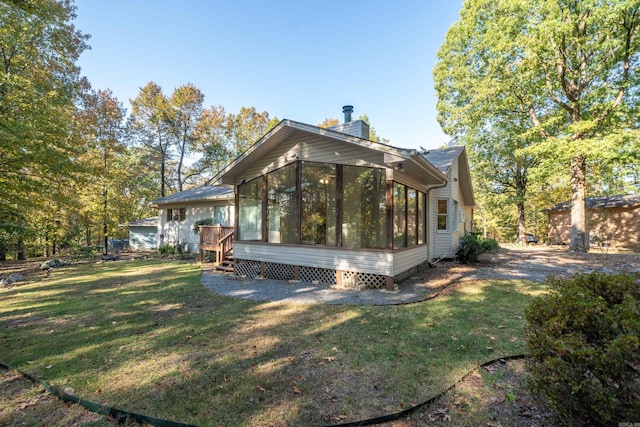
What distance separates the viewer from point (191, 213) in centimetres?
1691

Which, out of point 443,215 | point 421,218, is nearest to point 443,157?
point 443,215

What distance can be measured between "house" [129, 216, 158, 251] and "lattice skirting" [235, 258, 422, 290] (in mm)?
14208

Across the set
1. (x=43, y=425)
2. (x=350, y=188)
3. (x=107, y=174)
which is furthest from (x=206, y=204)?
(x=43, y=425)

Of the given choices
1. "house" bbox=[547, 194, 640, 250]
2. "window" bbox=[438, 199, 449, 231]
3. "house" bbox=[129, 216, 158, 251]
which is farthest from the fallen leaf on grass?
"house" bbox=[129, 216, 158, 251]

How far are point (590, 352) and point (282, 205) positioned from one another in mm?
7586

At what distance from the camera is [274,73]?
57.1ft

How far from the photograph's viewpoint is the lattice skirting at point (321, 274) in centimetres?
726

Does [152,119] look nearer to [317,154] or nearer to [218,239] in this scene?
[218,239]

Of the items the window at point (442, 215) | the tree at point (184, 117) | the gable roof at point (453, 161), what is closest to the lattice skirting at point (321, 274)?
the window at point (442, 215)

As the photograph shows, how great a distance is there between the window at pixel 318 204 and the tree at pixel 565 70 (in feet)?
38.2

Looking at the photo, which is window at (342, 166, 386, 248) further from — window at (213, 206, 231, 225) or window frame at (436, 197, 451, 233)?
window at (213, 206, 231, 225)

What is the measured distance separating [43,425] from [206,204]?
14546 mm

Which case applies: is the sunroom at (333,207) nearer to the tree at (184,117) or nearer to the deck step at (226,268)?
the deck step at (226,268)

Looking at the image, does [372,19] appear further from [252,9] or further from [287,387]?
[287,387]
